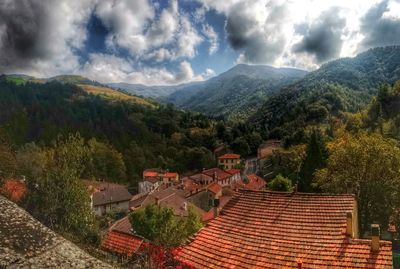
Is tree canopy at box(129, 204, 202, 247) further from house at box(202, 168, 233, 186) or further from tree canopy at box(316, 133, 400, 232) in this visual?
house at box(202, 168, 233, 186)

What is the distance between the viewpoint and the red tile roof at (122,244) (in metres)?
22.6

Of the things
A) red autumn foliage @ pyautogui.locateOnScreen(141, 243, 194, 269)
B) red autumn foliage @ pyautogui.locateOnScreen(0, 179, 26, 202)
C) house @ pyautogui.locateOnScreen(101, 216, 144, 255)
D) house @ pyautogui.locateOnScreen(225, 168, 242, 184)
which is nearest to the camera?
red autumn foliage @ pyautogui.locateOnScreen(141, 243, 194, 269)

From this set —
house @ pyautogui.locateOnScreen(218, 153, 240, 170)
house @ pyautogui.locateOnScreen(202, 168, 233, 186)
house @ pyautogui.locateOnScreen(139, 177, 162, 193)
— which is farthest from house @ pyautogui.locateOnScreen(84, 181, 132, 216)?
house @ pyautogui.locateOnScreen(218, 153, 240, 170)

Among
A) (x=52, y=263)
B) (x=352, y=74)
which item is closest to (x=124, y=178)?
(x=52, y=263)

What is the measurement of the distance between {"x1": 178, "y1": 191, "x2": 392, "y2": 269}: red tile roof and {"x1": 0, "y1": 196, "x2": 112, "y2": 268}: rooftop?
8909 millimetres

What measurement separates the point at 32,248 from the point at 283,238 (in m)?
10.6

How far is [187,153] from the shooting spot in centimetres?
10481

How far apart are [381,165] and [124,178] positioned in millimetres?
75007

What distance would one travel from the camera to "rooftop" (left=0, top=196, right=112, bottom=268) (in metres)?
5.30

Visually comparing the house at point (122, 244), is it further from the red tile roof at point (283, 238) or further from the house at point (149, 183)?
the house at point (149, 183)

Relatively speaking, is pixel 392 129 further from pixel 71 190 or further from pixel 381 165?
pixel 71 190

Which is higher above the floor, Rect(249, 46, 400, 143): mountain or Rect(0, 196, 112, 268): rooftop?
Rect(249, 46, 400, 143): mountain

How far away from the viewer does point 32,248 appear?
5.58 metres

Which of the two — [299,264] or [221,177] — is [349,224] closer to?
[299,264]
